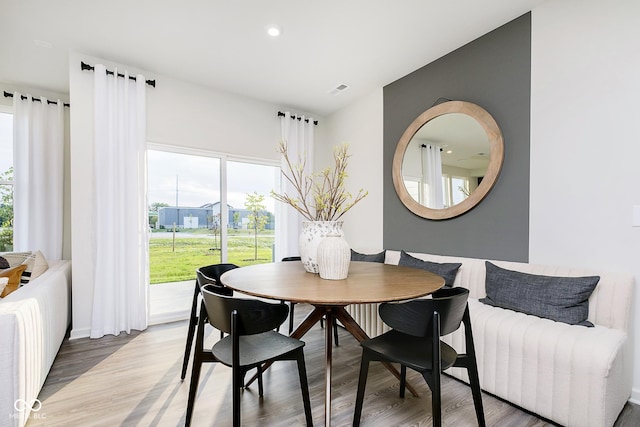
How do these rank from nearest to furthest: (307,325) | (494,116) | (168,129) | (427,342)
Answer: (427,342), (307,325), (494,116), (168,129)

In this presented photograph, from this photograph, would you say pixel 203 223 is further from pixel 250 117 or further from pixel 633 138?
pixel 633 138

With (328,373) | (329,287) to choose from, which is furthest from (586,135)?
(328,373)

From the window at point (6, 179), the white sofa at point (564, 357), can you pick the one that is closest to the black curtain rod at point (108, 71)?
the window at point (6, 179)

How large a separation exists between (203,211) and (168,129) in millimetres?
991

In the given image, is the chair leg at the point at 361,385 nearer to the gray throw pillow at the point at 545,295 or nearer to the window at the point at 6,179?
the gray throw pillow at the point at 545,295

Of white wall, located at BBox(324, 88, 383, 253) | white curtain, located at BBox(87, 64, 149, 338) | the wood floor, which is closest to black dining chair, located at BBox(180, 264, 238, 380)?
the wood floor

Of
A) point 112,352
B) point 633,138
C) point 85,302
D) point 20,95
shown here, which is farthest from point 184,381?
point 20,95

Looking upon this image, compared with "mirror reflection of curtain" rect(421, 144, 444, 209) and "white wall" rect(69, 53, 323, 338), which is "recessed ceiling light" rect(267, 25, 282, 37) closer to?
"white wall" rect(69, 53, 323, 338)

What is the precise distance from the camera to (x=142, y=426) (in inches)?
62.8

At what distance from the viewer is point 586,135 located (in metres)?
2.00

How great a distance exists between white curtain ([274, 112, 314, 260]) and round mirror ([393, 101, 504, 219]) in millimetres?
1435

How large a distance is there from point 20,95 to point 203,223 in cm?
244

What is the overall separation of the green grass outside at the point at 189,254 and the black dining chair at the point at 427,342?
2.59 meters

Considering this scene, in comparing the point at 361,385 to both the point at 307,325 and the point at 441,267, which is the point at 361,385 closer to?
the point at 307,325
